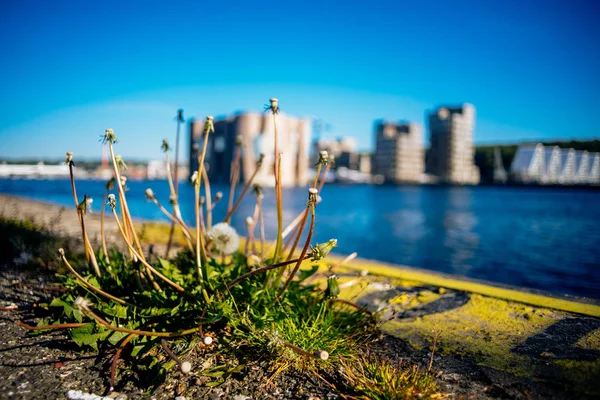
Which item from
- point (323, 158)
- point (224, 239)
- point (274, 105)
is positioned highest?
point (274, 105)

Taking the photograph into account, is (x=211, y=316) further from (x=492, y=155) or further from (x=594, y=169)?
(x=492, y=155)

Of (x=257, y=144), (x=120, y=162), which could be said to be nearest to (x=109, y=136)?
(x=120, y=162)

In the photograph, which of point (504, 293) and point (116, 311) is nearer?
point (116, 311)

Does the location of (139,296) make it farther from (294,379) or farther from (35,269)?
(35,269)

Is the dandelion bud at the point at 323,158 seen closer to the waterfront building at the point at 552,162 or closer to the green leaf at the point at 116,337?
the green leaf at the point at 116,337

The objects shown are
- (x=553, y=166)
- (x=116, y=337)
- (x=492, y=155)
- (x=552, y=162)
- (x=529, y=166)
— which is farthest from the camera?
(x=492, y=155)

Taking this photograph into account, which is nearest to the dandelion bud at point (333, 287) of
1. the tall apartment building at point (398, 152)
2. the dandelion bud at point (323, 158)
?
the dandelion bud at point (323, 158)

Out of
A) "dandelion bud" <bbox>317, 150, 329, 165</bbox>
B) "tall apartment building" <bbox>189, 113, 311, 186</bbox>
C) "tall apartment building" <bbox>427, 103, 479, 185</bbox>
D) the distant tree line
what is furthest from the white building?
"dandelion bud" <bbox>317, 150, 329, 165</bbox>
